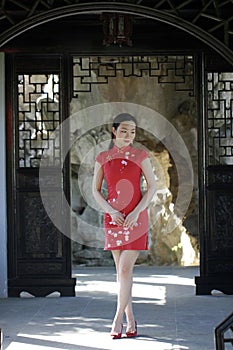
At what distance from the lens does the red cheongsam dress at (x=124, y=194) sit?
490 centimetres

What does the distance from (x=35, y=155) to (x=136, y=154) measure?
1.99 metres

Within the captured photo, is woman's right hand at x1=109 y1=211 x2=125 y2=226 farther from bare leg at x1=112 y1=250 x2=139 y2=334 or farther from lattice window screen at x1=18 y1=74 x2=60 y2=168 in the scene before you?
lattice window screen at x1=18 y1=74 x2=60 y2=168

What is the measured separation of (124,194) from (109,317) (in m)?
1.31

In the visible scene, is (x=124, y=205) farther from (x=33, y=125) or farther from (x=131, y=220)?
(x=33, y=125)

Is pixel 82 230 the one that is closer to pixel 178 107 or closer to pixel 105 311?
pixel 178 107

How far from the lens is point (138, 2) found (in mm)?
4242

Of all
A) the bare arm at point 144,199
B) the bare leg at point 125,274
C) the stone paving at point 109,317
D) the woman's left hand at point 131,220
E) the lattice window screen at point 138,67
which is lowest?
the stone paving at point 109,317

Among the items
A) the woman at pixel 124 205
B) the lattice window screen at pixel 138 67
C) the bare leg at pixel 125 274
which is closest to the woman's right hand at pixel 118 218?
the woman at pixel 124 205

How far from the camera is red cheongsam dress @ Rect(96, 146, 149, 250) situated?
4898 millimetres

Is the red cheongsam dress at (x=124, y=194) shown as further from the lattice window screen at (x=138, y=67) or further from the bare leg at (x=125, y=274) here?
the lattice window screen at (x=138, y=67)

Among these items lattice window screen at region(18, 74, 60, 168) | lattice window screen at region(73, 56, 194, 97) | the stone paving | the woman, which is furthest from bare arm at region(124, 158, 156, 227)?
lattice window screen at region(73, 56, 194, 97)

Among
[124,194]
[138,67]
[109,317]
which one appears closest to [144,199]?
[124,194]

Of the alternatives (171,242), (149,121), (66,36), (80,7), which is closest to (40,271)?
(66,36)

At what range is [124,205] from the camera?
16.2 feet
